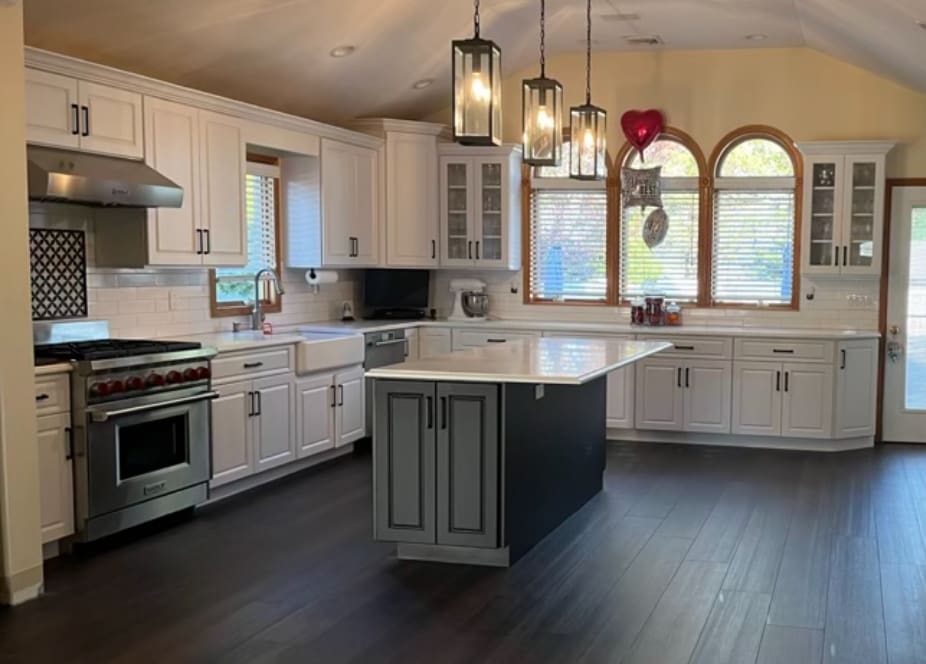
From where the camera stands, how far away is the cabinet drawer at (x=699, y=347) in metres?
7.29

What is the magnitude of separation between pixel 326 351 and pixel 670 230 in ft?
10.6

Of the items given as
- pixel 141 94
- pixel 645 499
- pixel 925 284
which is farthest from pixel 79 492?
pixel 925 284

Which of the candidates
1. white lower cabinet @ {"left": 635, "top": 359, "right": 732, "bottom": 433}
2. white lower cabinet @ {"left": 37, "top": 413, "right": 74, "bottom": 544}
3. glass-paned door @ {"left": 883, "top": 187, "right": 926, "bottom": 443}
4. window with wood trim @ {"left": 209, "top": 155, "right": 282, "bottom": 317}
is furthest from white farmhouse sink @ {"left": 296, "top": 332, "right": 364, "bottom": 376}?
glass-paned door @ {"left": 883, "top": 187, "right": 926, "bottom": 443}

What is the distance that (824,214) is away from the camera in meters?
7.34

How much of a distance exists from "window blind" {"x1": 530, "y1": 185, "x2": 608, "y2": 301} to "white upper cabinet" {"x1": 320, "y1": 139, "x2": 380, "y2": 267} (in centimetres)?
148

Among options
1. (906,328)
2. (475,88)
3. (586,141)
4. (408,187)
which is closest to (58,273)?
(475,88)

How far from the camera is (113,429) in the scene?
463 centimetres

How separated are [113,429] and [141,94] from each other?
1.89m

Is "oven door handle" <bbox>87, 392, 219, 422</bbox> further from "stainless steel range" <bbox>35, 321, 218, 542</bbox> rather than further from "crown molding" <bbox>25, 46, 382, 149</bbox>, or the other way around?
"crown molding" <bbox>25, 46, 382, 149</bbox>

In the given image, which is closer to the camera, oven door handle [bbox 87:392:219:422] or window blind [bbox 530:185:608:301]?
oven door handle [bbox 87:392:219:422]

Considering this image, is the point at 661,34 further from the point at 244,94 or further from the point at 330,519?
the point at 330,519

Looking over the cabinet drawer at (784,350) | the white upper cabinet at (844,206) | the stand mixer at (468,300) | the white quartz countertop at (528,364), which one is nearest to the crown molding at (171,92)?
the stand mixer at (468,300)

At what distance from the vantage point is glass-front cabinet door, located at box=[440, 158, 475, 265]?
8.10 m

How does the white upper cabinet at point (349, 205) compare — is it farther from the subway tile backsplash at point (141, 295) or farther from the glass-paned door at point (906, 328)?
the glass-paned door at point (906, 328)
